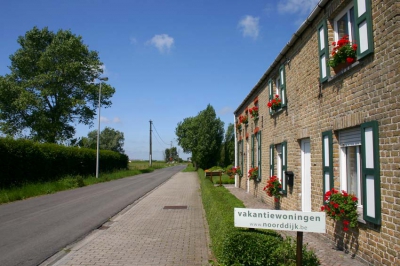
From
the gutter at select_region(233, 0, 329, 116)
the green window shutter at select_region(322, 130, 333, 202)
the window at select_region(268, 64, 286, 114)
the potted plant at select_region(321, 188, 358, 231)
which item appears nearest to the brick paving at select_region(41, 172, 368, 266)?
the potted plant at select_region(321, 188, 358, 231)

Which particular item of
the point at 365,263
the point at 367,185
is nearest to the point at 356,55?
the point at 367,185

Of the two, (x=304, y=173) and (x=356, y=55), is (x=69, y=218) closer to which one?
(x=304, y=173)

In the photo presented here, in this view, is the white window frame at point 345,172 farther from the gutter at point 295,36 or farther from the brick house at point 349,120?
the gutter at point 295,36

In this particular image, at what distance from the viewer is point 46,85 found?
35969mm

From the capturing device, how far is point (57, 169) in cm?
2566

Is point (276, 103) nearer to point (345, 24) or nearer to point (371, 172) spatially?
point (345, 24)

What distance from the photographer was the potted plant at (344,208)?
6.11 m

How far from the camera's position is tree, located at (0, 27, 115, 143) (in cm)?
3531

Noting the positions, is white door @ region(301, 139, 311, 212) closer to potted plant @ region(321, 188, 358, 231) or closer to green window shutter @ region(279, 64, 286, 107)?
green window shutter @ region(279, 64, 286, 107)

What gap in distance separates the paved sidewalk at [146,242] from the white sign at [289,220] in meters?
2.04

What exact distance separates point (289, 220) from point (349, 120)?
279 cm

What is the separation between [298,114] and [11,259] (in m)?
7.33

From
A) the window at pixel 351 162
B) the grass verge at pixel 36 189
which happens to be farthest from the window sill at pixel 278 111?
the grass verge at pixel 36 189

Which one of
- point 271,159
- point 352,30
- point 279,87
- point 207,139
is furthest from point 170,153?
point 352,30
